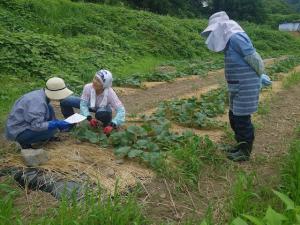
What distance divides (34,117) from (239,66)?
6.87ft

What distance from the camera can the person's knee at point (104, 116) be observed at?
5215 mm

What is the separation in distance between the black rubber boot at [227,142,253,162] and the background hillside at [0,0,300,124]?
3.56 m

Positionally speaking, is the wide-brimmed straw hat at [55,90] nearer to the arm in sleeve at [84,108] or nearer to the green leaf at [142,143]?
the arm in sleeve at [84,108]

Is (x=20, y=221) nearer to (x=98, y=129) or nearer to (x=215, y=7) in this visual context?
(x=98, y=129)

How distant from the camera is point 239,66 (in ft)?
15.3

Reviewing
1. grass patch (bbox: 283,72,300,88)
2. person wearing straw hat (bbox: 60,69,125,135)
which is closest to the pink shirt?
person wearing straw hat (bbox: 60,69,125,135)

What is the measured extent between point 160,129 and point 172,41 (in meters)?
13.5

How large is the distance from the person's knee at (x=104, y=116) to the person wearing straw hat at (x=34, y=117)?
0.65m

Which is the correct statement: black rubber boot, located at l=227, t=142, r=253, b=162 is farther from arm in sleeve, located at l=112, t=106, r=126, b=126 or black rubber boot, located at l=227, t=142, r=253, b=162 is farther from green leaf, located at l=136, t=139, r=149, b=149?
arm in sleeve, located at l=112, t=106, r=126, b=126

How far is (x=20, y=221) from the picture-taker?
3031 millimetres

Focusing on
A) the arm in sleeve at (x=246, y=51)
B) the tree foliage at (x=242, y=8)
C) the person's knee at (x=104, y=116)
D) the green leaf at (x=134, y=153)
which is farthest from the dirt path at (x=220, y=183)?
the tree foliage at (x=242, y=8)

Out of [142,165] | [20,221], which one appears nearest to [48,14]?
[142,165]

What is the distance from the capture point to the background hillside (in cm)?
952

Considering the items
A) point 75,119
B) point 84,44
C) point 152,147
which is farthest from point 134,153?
point 84,44
